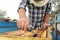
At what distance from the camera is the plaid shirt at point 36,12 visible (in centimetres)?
139

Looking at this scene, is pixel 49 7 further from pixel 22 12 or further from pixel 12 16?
pixel 12 16

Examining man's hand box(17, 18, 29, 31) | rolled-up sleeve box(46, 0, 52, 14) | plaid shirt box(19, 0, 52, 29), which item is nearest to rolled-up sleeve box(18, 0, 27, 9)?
plaid shirt box(19, 0, 52, 29)

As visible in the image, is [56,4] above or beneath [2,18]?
above

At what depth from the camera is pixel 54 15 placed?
138 centimetres

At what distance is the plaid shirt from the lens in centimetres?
139

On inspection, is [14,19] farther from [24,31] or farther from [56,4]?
[56,4]

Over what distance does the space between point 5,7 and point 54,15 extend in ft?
1.73

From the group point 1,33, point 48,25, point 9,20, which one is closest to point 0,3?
point 9,20

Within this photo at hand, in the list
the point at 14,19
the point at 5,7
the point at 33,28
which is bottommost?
the point at 33,28

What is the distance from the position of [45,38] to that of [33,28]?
0.16 meters

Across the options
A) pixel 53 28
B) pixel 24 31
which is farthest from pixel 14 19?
pixel 53 28

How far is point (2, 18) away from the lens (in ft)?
4.54

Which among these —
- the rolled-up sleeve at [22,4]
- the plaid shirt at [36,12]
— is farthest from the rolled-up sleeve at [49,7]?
the rolled-up sleeve at [22,4]

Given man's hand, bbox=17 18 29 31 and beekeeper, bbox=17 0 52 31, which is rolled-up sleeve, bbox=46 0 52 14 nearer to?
beekeeper, bbox=17 0 52 31
